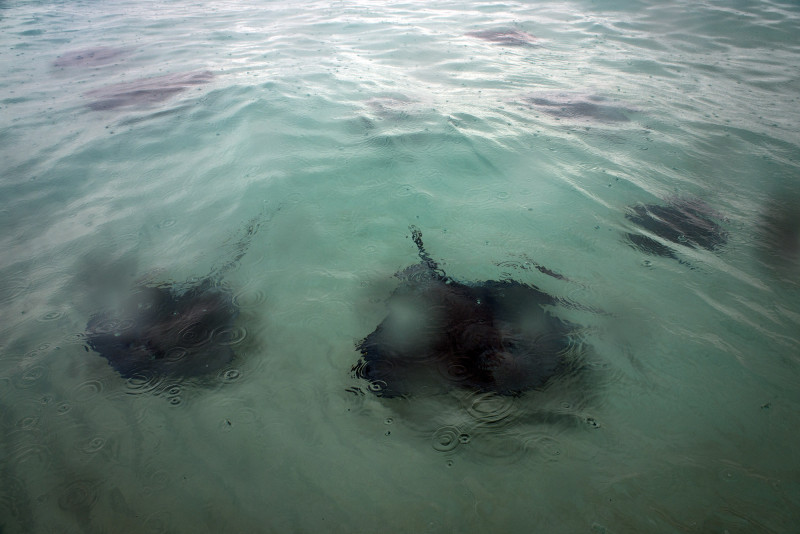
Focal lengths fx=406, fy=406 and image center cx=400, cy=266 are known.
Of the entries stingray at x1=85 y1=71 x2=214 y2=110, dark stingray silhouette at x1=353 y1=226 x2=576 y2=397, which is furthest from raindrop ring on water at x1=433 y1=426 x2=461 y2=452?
stingray at x1=85 y1=71 x2=214 y2=110

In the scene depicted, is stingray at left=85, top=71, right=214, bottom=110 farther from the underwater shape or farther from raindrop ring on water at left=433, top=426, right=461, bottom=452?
raindrop ring on water at left=433, top=426, right=461, bottom=452

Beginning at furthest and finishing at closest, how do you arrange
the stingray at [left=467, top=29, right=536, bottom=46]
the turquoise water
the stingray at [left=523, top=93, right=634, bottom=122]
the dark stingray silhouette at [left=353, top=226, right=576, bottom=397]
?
the stingray at [left=467, top=29, right=536, bottom=46] < the stingray at [left=523, top=93, right=634, bottom=122] < the dark stingray silhouette at [left=353, top=226, right=576, bottom=397] < the turquoise water

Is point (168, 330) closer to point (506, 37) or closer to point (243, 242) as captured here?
point (243, 242)

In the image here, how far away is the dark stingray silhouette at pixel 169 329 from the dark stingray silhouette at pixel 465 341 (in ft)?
6.04

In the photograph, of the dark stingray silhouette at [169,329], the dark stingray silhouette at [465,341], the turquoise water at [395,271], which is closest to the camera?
the turquoise water at [395,271]

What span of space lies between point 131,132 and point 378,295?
8.12m

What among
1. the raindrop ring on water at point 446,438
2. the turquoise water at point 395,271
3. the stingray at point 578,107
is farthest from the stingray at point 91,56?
the raindrop ring on water at point 446,438

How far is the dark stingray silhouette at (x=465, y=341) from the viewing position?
4418mm

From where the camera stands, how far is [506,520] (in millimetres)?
3385

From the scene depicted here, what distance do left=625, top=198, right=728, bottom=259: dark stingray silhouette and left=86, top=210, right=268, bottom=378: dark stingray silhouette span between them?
244 inches

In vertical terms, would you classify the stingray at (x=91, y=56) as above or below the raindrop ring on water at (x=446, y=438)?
above

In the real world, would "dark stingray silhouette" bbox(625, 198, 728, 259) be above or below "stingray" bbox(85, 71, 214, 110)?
below

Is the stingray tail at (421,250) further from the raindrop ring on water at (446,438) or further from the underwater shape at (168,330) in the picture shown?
the underwater shape at (168,330)

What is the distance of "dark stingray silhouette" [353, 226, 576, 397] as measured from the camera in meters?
4.42
